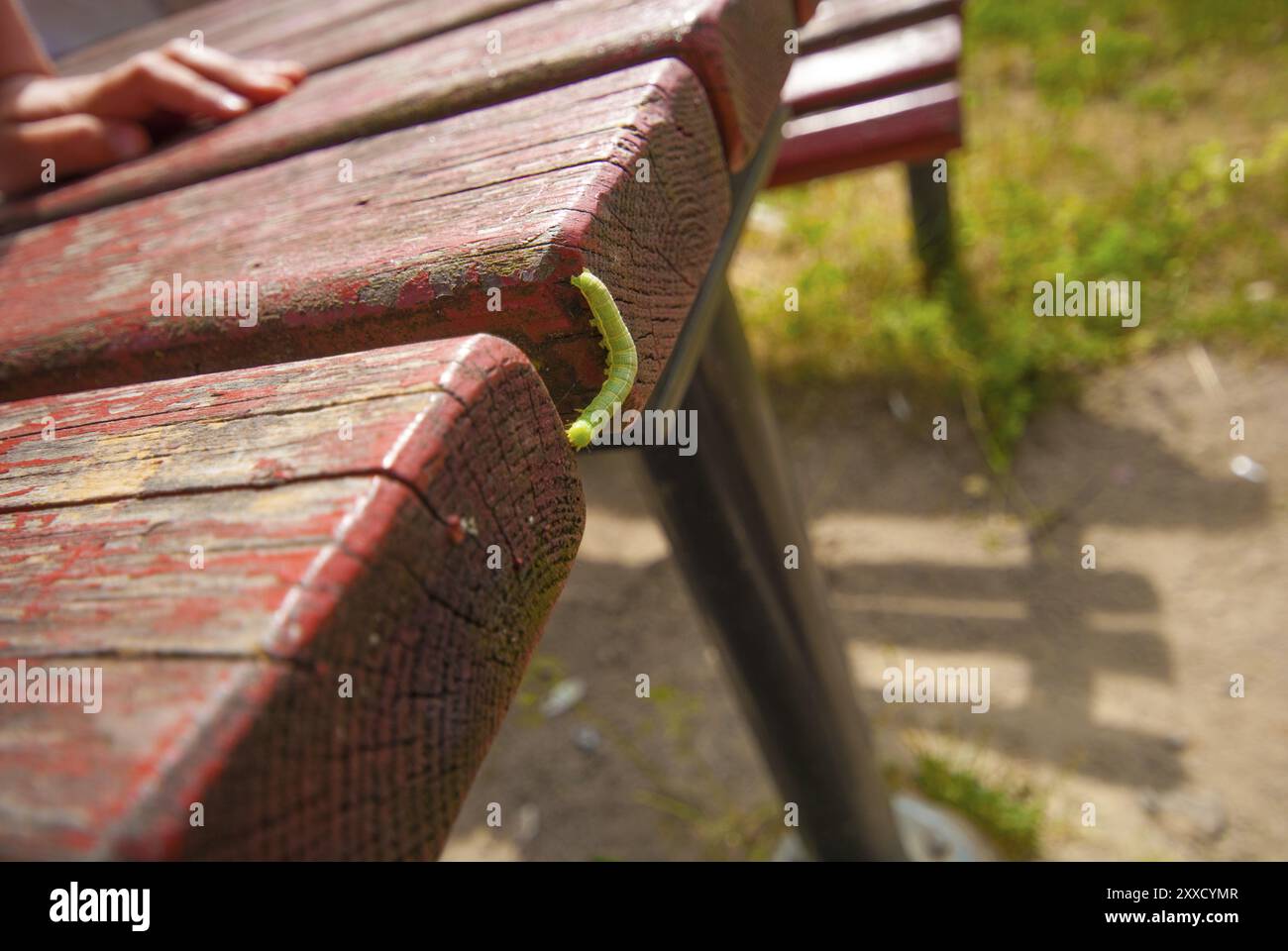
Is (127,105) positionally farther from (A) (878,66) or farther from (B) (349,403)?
(A) (878,66)

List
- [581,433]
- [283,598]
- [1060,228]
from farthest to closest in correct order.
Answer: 1. [1060,228]
2. [581,433]
3. [283,598]

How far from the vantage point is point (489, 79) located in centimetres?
92

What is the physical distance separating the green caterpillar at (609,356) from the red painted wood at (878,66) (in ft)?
6.71

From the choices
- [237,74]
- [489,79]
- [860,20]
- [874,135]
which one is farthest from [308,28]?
[860,20]

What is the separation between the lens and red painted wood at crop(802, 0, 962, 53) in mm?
2457

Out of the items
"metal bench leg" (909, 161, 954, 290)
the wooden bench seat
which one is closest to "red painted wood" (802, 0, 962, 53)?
the wooden bench seat

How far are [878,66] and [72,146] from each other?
2041mm

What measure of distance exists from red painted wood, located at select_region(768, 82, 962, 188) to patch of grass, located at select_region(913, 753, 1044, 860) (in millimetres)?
1723

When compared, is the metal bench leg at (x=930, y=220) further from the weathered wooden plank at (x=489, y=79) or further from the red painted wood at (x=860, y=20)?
the weathered wooden plank at (x=489, y=79)

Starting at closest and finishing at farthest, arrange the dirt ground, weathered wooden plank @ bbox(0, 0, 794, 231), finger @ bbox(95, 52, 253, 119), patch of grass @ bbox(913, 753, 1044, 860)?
weathered wooden plank @ bbox(0, 0, 794, 231), finger @ bbox(95, 52, 253, 119), patch of grass @ bbox(913, 753, 1044, 860), the dirt ground

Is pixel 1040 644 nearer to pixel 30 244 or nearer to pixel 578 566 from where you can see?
pixel 578 566

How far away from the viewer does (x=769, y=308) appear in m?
3.83

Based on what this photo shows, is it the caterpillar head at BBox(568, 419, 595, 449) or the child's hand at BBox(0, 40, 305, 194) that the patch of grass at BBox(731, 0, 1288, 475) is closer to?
the child's hand at BBox(0, 40, 305, 194)

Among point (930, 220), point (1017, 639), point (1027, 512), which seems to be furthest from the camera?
point (930, 220)
